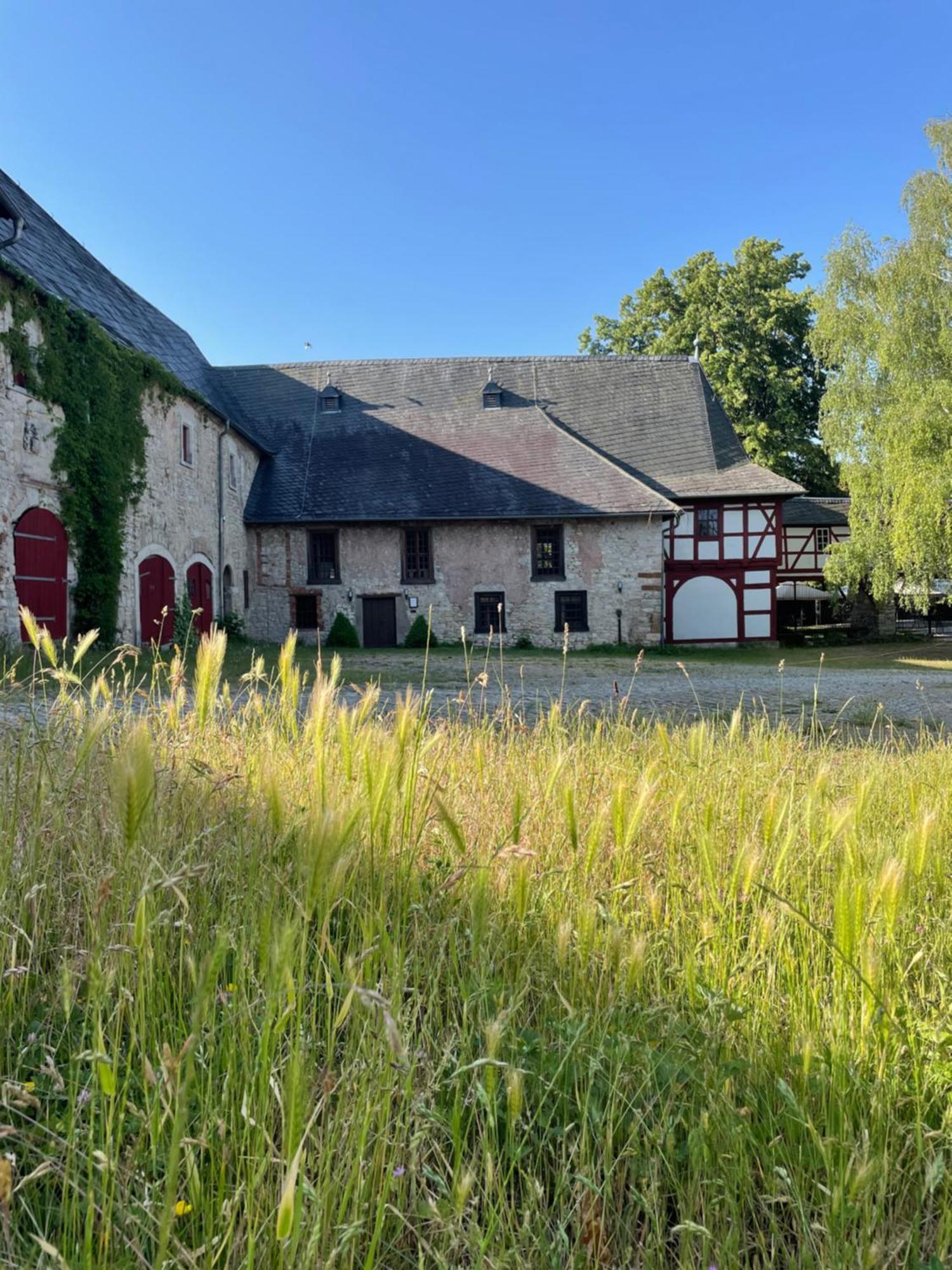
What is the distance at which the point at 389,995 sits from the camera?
166 cm

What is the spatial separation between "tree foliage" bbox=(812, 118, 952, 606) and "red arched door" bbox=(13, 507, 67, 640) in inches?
757

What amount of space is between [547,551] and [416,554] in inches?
161

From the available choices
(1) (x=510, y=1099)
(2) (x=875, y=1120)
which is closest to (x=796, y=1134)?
(2) (x=875, y=1120)

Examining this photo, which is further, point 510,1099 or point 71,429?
point 71,429

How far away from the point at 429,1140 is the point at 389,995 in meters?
0.28

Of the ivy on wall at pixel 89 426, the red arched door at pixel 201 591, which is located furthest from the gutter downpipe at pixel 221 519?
the ivy on wall at pixel 89 426

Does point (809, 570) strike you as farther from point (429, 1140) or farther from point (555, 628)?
point (429, 1140)

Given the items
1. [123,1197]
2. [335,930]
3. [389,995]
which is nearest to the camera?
[123,1197]

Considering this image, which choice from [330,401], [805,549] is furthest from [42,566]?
[805,549]

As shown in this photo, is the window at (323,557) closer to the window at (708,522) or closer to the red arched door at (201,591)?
the red arched door at (201,591)

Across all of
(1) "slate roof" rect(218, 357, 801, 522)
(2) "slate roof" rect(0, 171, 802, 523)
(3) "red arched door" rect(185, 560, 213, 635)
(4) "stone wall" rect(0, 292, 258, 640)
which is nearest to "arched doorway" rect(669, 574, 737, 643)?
(2) "slate roof" rect(0, 171, 802, 523)

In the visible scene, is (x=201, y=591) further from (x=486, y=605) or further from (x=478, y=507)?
(x=486, y=605)

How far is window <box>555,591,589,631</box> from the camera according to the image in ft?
83.7

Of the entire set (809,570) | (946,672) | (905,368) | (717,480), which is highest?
(905,368)
